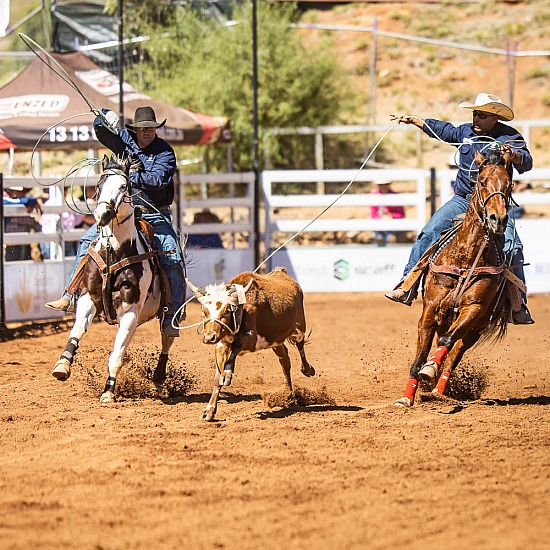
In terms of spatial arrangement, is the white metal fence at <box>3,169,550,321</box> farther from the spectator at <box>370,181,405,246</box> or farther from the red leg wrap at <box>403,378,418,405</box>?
the red leg wrap at <box>403,378,418,405</box>

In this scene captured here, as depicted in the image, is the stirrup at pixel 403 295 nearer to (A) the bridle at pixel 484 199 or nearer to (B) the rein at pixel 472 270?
(B) the rein at pixel 472 270

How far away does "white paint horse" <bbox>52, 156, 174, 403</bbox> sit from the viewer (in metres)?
7.91

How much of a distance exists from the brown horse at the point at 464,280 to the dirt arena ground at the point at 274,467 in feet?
1.38

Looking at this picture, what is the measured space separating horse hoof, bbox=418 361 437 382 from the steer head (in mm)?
1481

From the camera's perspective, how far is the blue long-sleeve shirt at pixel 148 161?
839 cm

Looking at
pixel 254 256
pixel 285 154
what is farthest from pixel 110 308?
pixel 285 154

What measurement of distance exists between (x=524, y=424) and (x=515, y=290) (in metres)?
1.66

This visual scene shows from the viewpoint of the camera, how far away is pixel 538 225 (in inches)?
656

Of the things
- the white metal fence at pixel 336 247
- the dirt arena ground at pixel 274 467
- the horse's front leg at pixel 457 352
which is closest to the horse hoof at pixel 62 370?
the dirt arena ground at pixel 274 467

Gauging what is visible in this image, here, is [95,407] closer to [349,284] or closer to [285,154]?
[349,284]

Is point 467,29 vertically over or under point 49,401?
over

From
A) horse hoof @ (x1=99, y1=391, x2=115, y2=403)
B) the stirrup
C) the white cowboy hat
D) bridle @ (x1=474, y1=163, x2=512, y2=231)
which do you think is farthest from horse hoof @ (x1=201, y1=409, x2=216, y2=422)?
the white cowboy hat

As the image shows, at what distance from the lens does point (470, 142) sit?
8164mm

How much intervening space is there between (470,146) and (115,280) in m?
3.23
